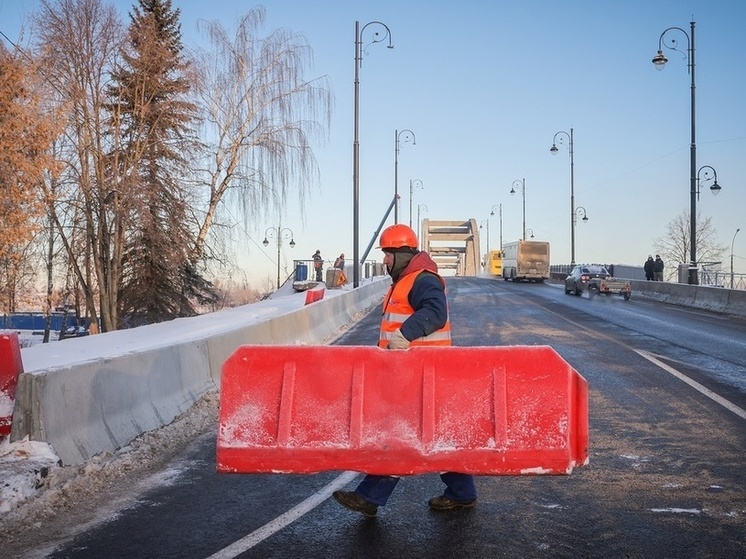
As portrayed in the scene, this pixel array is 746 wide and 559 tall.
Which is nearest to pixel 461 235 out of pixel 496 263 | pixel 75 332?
pixel 496 263

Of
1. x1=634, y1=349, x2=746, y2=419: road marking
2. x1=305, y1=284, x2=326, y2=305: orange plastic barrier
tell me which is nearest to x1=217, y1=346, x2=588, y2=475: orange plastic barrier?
x1=634, y1=349, x2=746, y2=419: road marking

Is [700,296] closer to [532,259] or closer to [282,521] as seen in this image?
[282,521]

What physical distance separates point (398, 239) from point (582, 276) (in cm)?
3539

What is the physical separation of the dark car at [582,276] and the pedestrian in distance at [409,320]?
1381 inches

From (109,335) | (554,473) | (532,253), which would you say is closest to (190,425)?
(554,473)

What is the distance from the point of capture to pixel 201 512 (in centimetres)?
525

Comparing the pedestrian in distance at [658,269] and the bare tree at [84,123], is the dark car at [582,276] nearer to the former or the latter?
the pedestrian in distance at [658,269]

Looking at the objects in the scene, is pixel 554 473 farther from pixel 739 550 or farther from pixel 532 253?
pixel 532 253

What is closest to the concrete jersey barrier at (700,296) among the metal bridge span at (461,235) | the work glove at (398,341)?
the work glove at (398,341)

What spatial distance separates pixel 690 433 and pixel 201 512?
4680mm

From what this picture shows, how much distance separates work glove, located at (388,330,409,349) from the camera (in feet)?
16.2

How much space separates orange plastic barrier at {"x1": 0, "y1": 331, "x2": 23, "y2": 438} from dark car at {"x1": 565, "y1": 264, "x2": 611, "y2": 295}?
116 ft

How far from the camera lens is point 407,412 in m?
4.86

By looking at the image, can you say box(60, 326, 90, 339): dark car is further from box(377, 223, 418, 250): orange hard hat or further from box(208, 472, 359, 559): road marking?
box(377, 223, 418, 250): orange hard hat
